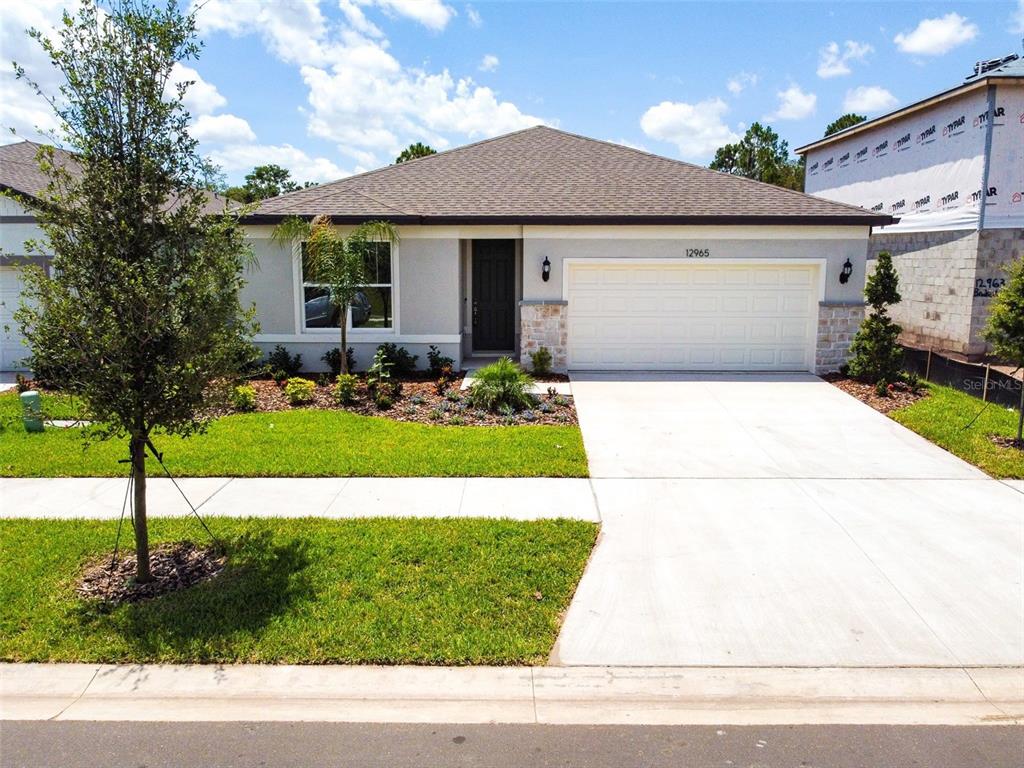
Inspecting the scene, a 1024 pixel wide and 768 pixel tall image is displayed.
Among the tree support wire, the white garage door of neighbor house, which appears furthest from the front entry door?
the white garage door of neighbor house

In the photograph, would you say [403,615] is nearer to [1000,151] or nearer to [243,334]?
[243,334]

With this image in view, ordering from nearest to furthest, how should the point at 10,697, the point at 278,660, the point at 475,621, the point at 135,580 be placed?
the point at 10,697 → the point at 278,660 → the point at 475,621 → the point at 135,580

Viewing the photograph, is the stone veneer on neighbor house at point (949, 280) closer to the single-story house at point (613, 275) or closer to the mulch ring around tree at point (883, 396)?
the mulch ring around tree at point (883, 396)

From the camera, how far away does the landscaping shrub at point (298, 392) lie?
12.0 m

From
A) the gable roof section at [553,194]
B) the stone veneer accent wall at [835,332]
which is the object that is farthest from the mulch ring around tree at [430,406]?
the stone veneer accent wall at [835,332]

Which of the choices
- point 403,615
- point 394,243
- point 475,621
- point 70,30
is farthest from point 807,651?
point 394,243

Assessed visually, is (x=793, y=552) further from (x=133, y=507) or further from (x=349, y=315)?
(x=349, y=315)

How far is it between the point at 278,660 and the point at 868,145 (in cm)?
2232

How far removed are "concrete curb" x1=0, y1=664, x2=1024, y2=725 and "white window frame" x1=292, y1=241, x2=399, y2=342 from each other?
34.1ft

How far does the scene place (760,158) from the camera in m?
35.3

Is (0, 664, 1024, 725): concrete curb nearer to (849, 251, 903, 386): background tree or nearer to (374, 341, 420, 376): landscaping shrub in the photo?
(849, 251, 903, 386): background tree

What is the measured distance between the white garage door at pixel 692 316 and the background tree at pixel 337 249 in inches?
151

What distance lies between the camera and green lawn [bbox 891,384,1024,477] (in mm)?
9102

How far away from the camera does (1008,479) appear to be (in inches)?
337
